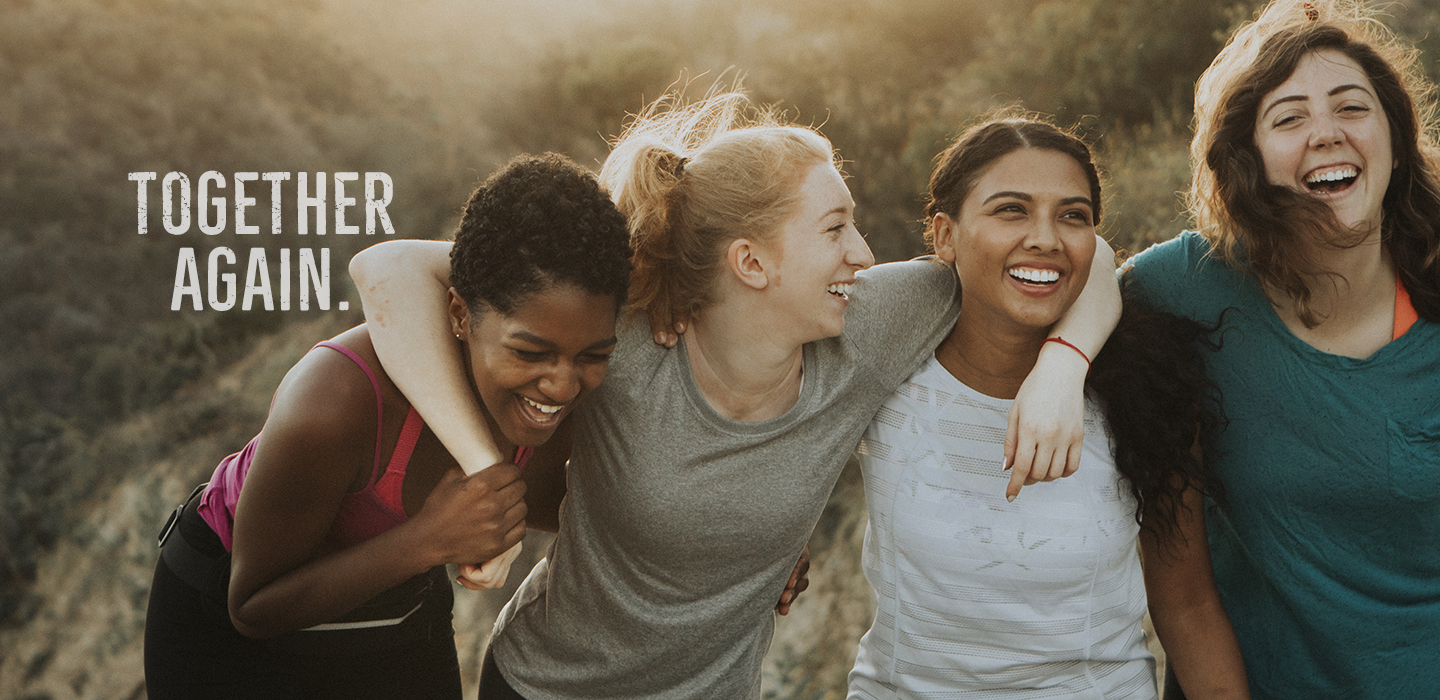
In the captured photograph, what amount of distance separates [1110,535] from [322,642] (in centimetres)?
Result: 152

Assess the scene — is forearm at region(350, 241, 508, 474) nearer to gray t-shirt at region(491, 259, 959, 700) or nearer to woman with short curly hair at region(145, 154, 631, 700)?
woman with short curly hair at region(145, 154, 631, 700)

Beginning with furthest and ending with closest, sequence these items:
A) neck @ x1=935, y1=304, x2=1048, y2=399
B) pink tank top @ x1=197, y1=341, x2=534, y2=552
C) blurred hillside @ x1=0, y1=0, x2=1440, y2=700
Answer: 1. blurred hillside @ x1=0, y1=0, x2=1440, y2=700
2. neck @ x1=935, y1=304, x2=1048, y2=399
3. pink tank top @ x1=197, y1=341, x2=534, y2=552

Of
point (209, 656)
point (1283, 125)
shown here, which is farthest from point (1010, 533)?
point (209, 656)

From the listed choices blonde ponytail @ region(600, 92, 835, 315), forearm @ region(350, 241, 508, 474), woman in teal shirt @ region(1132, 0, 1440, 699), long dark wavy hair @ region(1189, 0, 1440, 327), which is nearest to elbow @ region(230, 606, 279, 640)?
forearm @ region(350, 241, 508, 474)

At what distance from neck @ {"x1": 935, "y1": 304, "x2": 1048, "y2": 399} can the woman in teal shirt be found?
1.12 ft

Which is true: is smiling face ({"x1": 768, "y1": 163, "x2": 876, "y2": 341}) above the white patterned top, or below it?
above

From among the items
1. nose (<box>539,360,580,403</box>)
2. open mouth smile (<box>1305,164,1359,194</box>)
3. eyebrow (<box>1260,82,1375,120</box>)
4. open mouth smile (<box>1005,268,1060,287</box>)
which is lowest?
nose (<box>539,360,580,403</box>)

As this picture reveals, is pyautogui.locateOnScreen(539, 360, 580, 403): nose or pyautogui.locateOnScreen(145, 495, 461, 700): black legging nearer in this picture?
pyautogui.locateOnScreen(539, 360, 580, 403): nose

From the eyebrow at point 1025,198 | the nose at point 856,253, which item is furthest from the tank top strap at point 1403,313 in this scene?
the nose at point 856,253

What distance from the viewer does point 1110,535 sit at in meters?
1.85

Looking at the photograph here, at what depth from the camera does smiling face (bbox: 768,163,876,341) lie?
1.89 meters

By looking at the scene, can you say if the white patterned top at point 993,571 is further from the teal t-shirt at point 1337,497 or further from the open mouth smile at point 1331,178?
the open mouth smile at point 1331,178

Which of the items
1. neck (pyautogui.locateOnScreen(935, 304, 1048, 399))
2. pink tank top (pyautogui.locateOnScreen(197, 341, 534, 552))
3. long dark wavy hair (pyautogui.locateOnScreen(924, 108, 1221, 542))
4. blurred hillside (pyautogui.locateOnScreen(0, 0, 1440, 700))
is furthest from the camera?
blurred hillside (pyautogui.locateOnScreen(0, 0, 1440, 700))

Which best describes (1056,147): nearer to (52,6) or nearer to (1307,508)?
(1307,508)
